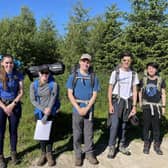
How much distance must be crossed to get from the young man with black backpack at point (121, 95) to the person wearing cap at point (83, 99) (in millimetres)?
498

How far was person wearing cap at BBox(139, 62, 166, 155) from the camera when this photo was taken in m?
6.85

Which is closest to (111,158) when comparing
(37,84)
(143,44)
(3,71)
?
(37,84)

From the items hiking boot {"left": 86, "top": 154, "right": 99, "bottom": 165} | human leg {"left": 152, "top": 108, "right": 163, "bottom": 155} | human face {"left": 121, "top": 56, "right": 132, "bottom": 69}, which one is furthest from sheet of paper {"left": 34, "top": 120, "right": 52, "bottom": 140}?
human leg {"left": 152, "top": 108, "right": 163, "bottom": 155}

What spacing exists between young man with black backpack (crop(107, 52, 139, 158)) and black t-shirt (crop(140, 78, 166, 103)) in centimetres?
31

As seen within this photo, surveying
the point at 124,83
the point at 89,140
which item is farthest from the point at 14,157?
the point at 124,83

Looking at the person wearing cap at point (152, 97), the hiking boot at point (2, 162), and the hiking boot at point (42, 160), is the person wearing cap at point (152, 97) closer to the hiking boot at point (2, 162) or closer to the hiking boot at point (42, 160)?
the hiking boot at point (42, 160)

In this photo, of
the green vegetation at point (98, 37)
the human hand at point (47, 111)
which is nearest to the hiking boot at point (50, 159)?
the human hand at point (47, 111)

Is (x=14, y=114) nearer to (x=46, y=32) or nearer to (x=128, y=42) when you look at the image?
(x=128, y=42)

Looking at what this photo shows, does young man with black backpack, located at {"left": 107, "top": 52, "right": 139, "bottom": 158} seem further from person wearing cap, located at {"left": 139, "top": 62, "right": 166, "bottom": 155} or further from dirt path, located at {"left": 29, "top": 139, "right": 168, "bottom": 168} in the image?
person wearing cap, located at {"left": 139, "top": 62, "right": 166, "bottom": 155}

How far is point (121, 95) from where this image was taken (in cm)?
663

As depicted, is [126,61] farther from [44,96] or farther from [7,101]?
[7,101]

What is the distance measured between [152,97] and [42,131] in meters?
2.09

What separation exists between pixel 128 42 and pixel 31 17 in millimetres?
16434

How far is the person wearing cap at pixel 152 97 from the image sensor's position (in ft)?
22.5
